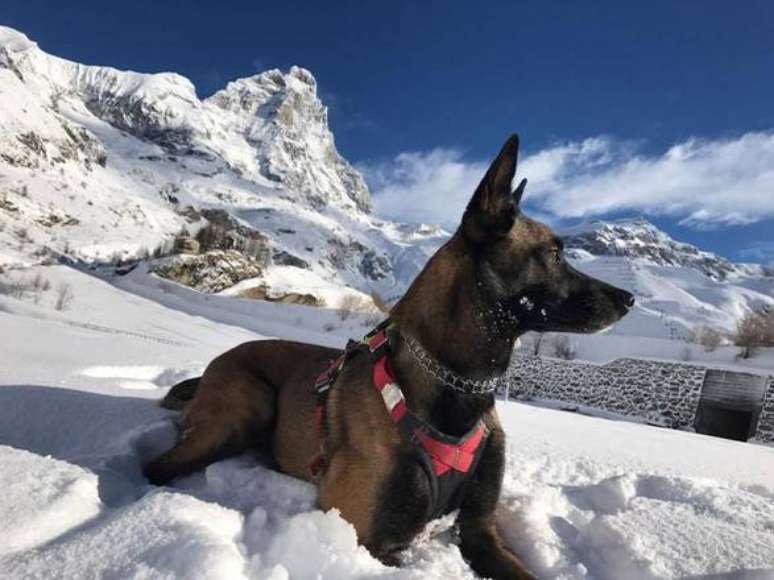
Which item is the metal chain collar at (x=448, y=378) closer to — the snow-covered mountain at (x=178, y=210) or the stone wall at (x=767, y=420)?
the stone wall at (x=767, y=420)

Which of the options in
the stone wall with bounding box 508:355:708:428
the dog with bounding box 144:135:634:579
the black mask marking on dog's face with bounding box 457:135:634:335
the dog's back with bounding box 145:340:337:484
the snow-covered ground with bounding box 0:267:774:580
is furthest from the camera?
the stone wall with bounding box 508:355:708:428

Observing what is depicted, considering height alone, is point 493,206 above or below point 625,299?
above

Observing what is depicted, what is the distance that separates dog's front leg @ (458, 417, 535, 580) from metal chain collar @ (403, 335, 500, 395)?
9.9 inches

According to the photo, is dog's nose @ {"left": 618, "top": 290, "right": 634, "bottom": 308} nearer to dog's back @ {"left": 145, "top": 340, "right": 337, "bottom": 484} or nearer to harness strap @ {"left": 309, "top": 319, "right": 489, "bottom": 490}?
harness strap @ {"left": 309, "top": 319, "right": 489, "bottom": 490}

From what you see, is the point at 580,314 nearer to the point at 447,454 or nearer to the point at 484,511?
Result: the point at 447,454

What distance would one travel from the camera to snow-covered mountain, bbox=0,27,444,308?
56.2 meters

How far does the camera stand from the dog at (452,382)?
2152 mm

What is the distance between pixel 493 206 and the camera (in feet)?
7.55

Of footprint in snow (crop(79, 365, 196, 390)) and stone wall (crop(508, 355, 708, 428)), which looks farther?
stone wall (crop(508, 355, 708, 428))

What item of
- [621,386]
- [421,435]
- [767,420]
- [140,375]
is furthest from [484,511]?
[621,386]

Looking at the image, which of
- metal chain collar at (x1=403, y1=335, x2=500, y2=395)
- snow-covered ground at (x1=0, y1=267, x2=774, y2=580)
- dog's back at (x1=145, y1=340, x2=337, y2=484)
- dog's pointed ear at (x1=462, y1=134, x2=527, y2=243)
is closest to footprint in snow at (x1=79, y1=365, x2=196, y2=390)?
snow-covered ground at (x1=0, y1=267, x2=774, y2=580)

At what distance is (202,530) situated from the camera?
5.77 ft

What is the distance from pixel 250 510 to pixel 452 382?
95cm

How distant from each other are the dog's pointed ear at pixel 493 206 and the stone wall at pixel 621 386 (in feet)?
45.5
